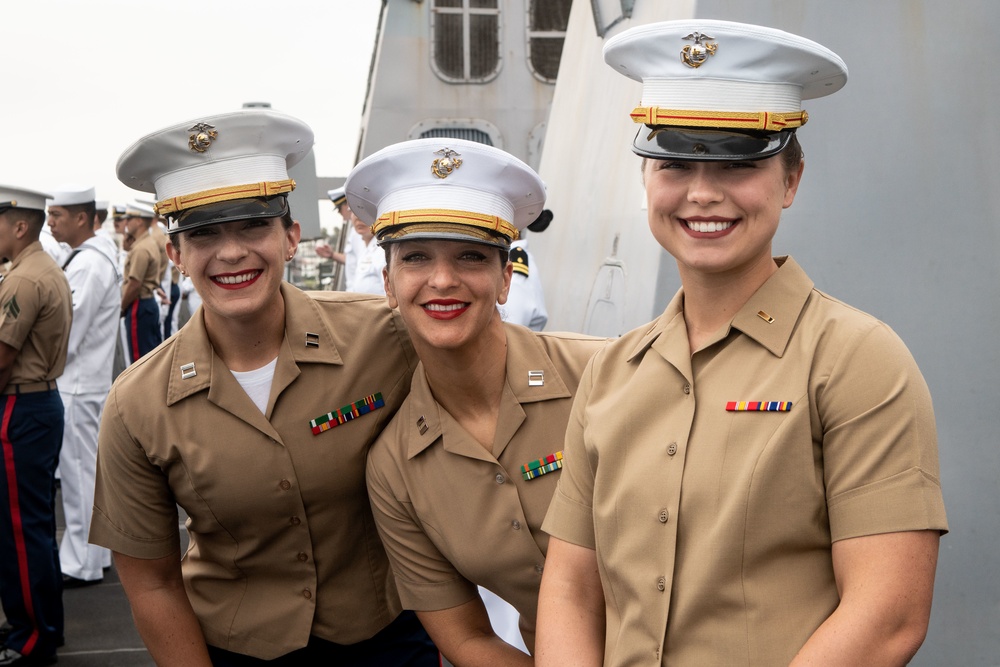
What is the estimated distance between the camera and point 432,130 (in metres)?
10.5

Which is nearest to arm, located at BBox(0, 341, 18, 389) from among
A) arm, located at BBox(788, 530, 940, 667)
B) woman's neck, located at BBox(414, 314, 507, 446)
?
woman's neck, located at BBox(414, 314, 507, 446)

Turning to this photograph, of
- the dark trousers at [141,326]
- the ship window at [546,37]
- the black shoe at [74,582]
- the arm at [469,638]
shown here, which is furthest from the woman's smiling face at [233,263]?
the ship window at [546,37]

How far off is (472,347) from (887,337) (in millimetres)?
1004

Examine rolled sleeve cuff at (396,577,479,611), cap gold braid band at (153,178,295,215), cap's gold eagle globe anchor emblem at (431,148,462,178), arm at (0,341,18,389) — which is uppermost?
cap's gold eagle globe anchor emblem at (431,148,462,178)

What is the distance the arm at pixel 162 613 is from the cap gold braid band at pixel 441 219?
3.21 feet

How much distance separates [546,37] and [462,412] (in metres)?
8.75

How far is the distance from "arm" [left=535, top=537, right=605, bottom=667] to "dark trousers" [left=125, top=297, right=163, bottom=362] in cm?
888

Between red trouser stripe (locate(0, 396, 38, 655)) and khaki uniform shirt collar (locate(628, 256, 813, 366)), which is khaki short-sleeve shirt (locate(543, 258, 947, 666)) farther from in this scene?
red trouser stripe (locate(0, 396, 38, 655))

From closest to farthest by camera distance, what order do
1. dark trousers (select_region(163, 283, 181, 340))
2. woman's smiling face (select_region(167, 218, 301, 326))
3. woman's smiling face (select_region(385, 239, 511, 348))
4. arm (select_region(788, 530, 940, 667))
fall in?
arm (select_region(788, 530, 940, 667)), woman's smiling face (select_region(385, 239, 511, 348)), woman's smiling face (select_region(167, 218, 301, 326)), dark trousers (select_region(163, 283, 181, 340))

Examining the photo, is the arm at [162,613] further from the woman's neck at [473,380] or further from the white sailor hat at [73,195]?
the white sailor hat at [73,195]

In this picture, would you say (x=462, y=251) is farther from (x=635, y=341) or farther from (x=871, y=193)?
(x=871, y=193)

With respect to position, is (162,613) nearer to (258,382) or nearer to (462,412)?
(258,382)

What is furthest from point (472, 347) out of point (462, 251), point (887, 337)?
point (887, 337)

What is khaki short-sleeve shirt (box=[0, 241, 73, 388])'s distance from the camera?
4.77m
